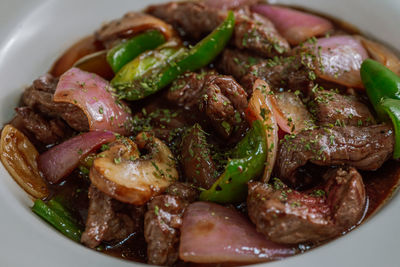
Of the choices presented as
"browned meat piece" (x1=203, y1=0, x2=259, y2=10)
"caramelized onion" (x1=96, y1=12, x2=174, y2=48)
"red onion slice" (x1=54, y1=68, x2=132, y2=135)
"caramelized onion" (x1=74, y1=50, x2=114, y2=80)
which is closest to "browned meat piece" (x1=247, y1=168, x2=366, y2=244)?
"red onion slice" (x1=54, y1=68, x2=132, y2=135)

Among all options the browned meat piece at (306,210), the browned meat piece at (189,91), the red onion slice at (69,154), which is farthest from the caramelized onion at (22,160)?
the browned meat piece at (306,210)

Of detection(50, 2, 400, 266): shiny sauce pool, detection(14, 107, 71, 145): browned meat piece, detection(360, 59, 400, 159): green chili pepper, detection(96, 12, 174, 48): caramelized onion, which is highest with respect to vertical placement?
detection(96, 12, 174, 48): caramelized onion

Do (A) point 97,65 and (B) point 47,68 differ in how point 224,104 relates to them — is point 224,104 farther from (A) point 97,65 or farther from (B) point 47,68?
(B) point 47,68

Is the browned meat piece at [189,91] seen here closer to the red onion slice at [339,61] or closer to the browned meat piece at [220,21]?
the browned meat piece at [220,21]

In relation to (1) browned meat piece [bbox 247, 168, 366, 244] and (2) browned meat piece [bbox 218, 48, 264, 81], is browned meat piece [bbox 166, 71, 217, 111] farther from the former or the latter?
(1) browned meat piece [bbox 247, 168, 366, 244]

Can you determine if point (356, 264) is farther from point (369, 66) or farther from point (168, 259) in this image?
point (369, 66)

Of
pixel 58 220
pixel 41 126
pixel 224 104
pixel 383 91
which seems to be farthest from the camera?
pixel 41 126

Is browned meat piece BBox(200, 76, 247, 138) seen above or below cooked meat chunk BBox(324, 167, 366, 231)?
above

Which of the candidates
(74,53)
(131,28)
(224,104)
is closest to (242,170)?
(224,104)
